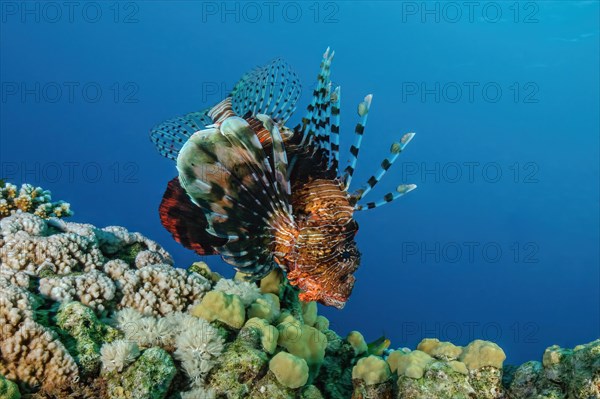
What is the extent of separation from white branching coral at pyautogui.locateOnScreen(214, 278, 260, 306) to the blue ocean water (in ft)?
154

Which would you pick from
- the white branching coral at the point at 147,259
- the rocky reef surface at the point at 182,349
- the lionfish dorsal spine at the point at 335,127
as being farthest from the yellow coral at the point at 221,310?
the lionfish dorsal spine at the point at 335,127

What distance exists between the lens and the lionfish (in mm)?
3668

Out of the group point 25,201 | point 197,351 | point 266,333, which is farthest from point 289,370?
point 25,201

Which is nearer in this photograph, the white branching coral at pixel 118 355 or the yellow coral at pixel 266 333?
the white branching coral at pixel 118 355

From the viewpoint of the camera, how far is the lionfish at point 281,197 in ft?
12.0

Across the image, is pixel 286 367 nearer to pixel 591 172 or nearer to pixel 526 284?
pixel 591 172

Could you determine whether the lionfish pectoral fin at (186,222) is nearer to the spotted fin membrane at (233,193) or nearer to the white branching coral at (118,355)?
the spotted fin membrane at (233,193)

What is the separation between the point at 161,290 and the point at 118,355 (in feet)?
3.67

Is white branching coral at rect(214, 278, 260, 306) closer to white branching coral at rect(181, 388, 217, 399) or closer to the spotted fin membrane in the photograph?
the spotted fin membrane

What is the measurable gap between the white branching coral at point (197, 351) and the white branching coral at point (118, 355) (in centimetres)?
31

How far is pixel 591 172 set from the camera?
64.6 metres

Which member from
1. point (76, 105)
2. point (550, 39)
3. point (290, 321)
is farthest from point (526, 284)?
point (76, 105)

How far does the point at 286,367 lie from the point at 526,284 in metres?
92.4

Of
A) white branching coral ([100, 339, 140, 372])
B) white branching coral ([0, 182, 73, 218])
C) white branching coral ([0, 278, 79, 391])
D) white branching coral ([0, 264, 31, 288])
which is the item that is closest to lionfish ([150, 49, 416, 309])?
white branching coral ([100, 339, 140, 372])
